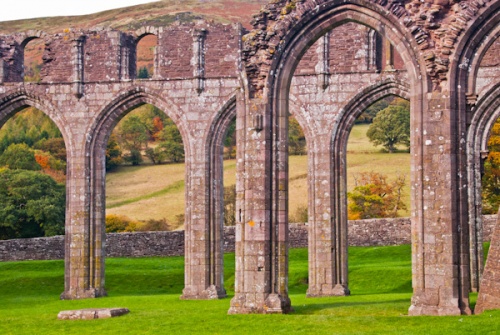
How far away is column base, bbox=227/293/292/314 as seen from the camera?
20047 mm

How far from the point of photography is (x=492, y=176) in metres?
46.7

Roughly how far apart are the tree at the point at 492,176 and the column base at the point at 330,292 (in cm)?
2024

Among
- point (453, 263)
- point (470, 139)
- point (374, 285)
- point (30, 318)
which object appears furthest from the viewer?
point (374, 285)

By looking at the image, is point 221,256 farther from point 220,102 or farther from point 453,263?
point 453,263

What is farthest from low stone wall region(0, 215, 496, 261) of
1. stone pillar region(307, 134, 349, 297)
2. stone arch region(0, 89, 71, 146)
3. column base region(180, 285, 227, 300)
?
stone pillar region(307, 134, 349, 297)

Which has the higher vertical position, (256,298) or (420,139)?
(420,139)

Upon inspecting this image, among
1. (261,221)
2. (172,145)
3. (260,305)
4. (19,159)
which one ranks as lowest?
(260,305)

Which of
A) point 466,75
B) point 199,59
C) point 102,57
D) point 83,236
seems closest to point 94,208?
point 83,236

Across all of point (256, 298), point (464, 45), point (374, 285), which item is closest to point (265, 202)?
point (256, 298)

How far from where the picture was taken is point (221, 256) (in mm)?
28422

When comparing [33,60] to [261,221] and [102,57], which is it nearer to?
[102,57]

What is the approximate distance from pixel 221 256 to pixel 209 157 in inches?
106

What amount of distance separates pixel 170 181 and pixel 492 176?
88.2 ft

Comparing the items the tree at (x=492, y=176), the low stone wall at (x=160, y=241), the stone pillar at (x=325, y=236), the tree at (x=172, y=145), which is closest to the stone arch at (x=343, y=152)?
the stone pillar at (x=325, y=236)
